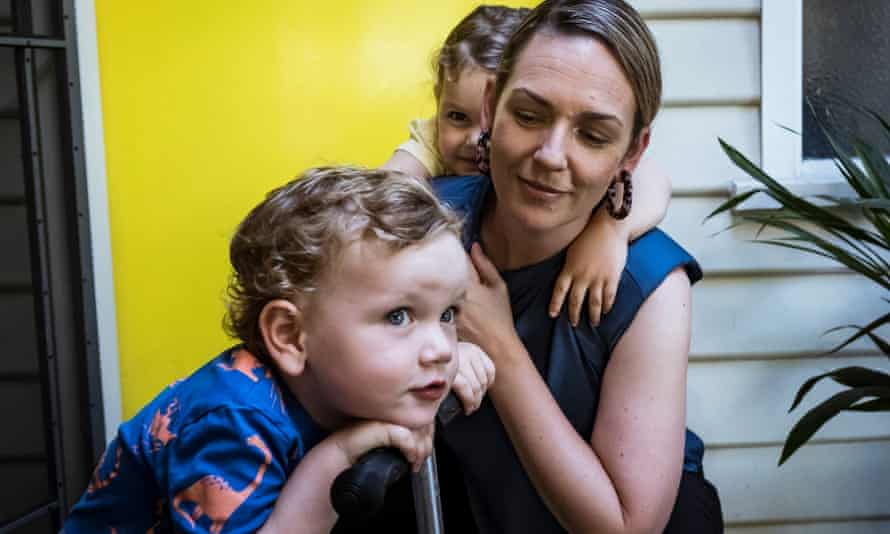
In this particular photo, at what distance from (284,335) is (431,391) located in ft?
0.66

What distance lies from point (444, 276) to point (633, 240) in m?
0.64

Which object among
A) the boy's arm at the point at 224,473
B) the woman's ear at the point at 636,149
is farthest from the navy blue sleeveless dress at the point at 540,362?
the boy's arm at the point at 224,473

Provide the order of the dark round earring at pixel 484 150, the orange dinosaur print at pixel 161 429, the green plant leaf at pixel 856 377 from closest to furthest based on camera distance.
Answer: the orange dinosaur print at pixel 161 429 < the dark round earring at pixel 484 150 < the green plant leaf at pixel 856 377

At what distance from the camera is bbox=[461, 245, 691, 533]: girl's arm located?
1.59 metres

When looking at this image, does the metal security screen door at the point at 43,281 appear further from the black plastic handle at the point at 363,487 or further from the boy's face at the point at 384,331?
the black plastic handle at the point at 363,487

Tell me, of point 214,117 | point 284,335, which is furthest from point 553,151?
point 214,117

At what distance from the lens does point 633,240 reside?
5.77 ft

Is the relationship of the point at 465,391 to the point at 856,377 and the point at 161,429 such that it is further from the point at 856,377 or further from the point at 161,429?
the point at 856,377

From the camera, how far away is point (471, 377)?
1388 millimetres

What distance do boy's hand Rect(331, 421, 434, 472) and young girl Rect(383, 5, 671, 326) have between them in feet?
1.94

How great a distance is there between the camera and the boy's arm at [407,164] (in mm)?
2123

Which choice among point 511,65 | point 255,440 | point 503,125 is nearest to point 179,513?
point 255,440

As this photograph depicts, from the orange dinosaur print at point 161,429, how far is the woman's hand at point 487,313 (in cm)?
58

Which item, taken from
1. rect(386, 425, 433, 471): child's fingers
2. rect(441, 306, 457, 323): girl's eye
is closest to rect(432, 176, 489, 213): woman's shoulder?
rect(441, 306, 457, 323): girl's eye
